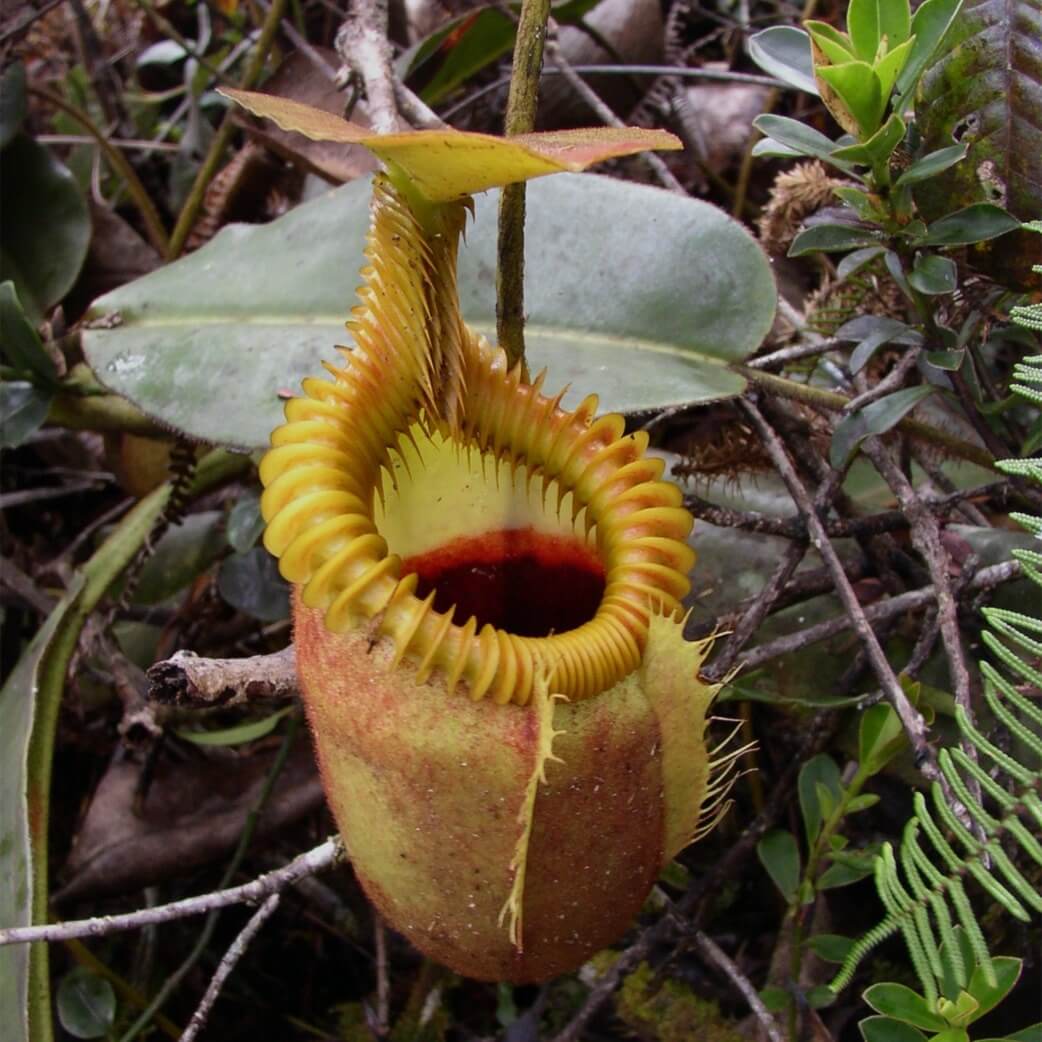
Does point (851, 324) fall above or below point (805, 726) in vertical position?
above

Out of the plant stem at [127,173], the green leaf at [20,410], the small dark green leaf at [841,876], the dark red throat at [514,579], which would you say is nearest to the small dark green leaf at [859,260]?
the dark red throat at [514,579]

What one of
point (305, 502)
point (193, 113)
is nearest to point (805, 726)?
point (305, 502)

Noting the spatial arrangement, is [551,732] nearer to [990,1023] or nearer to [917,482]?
[990,1023]

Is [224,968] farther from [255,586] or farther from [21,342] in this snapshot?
[21,342]

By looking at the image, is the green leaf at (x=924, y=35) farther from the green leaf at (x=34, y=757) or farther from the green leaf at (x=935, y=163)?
the green leaf at (x=34, y=757)

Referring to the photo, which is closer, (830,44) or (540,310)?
(830,44)

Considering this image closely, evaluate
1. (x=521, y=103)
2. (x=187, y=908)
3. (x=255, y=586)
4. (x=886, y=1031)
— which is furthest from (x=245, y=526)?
(x=886, y=1031)

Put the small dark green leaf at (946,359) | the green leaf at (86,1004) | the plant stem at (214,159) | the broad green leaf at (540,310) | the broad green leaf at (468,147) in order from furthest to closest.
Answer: the plant stem at (214,159) → the green leaf at (86,1004) → the broad green leaf at (540,310) → the small dark green leaf at (946,359) → the broad green leaf at (468,147)
